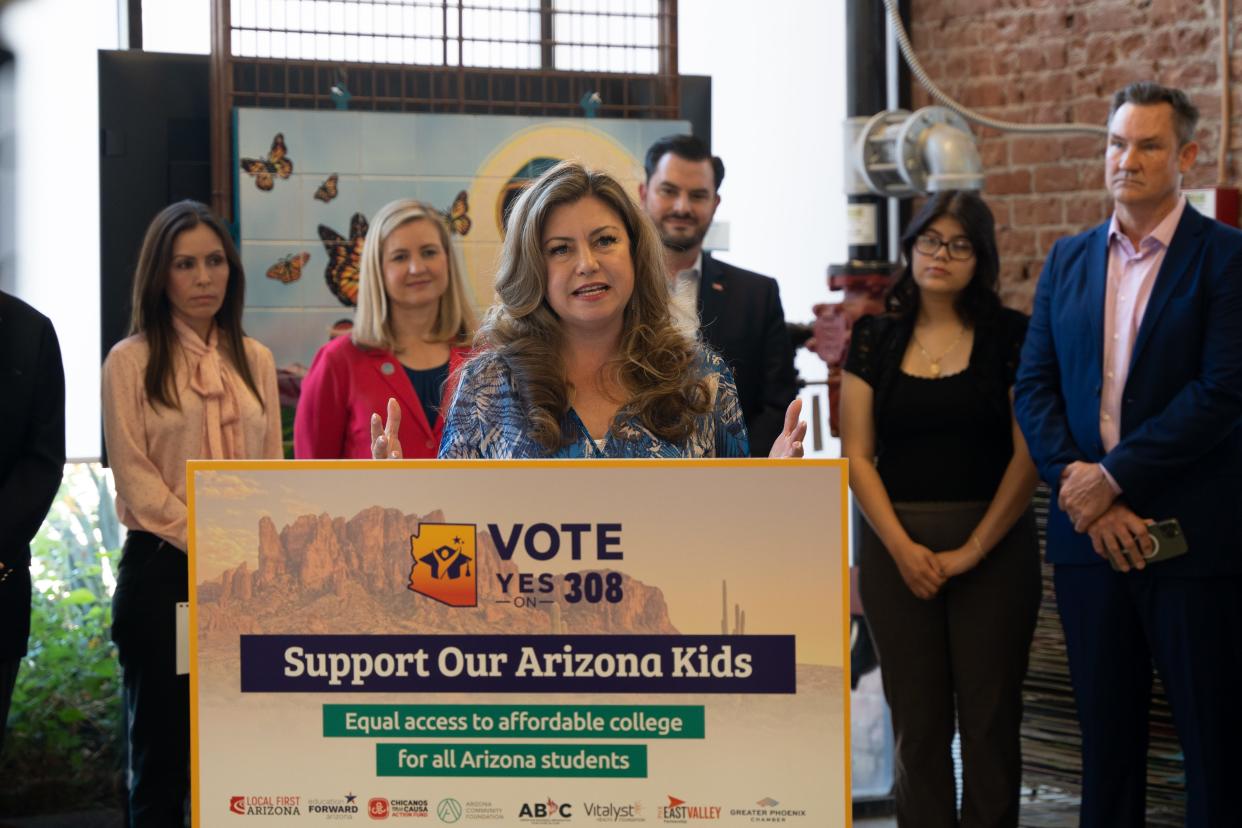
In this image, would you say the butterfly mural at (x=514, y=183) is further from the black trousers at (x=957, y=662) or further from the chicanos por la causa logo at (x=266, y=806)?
the chicanos por la causa logo at (x=266, y=806)

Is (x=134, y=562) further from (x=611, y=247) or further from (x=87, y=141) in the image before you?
(x=611, y=247)

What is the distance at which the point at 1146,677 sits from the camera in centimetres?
293

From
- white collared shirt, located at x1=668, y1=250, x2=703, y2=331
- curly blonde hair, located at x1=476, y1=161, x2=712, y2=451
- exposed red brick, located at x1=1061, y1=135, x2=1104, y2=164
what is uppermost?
exposed red brick, located at x1=1061, y1=135, x2=1104, y2=164

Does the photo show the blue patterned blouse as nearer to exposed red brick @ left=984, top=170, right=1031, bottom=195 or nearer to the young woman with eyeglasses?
the young woman with eyeglasses

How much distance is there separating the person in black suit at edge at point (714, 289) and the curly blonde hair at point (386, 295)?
47 cm

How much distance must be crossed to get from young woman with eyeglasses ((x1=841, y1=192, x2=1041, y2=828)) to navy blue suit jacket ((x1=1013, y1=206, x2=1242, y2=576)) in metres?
0.14

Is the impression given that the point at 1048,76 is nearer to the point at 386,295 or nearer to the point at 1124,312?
the point at 1124,312

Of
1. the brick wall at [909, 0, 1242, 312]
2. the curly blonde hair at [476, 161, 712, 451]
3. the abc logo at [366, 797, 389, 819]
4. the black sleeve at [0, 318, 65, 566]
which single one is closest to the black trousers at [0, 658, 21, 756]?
the black sleeve at [0, 318, 65, 566]

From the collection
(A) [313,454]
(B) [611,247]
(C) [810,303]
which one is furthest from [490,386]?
(C) [810,303]

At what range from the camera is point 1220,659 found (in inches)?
110

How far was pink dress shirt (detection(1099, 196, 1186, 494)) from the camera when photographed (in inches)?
113

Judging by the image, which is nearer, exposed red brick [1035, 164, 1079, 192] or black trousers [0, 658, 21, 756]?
black trousers [0, 658, 21, 756]

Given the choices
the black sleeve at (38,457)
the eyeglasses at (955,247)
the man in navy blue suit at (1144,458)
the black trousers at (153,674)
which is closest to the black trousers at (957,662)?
the man in navy blue suit at (1144,458)

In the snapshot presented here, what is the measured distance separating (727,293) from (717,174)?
290 millimetres
